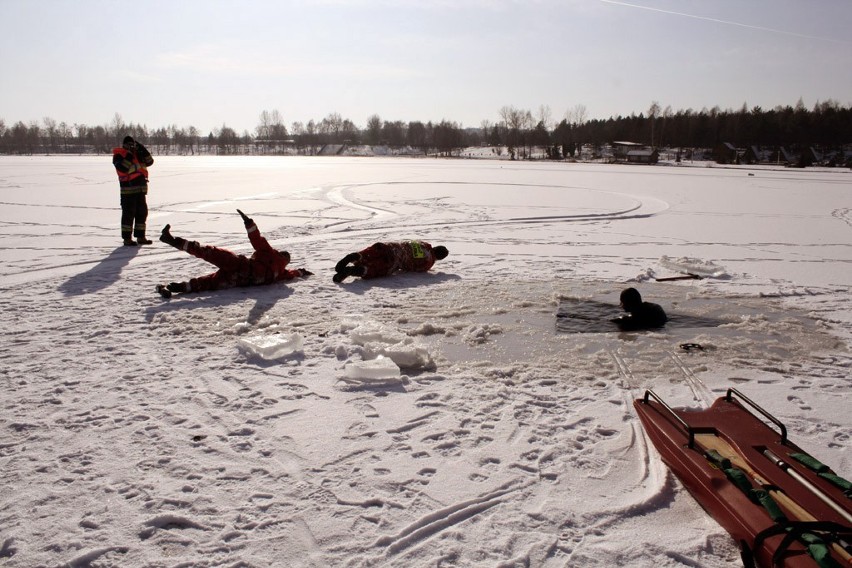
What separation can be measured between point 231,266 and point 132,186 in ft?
13.6

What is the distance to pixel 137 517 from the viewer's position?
2.48 m

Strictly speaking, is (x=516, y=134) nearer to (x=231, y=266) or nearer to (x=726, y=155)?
(x=726, y=155)

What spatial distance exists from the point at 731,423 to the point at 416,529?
1.71 meters

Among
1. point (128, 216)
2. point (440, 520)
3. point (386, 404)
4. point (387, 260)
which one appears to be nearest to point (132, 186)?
point (128, 216)

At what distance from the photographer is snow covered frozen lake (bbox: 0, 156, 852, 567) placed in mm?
2395

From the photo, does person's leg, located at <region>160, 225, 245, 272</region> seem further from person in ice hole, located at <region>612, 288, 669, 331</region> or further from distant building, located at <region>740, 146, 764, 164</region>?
distant building, located at <region>740, 146, 764, 164</region>

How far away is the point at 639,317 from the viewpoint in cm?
515

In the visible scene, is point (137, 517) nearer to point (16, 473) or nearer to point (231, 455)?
point (231, 455)

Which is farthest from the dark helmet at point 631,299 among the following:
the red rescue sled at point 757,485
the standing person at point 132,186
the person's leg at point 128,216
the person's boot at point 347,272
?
the person's leg at point 128,216

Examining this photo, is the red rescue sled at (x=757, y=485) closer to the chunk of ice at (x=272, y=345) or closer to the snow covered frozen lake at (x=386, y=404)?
the snow covered frozen lake at (x=386, y=404)

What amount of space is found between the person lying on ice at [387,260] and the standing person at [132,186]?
436 cm

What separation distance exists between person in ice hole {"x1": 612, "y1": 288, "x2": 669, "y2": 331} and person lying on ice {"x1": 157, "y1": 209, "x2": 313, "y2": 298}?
373 cm

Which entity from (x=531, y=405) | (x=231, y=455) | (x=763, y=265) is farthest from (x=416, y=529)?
(x=763, y=265)

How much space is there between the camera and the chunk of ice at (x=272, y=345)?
4309 mm
